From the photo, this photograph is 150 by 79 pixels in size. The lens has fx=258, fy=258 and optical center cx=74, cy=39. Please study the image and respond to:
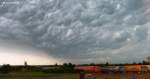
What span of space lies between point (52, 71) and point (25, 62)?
49969 millimetres

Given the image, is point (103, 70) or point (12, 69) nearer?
point (103, 70)

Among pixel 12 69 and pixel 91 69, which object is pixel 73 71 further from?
pixel 12 69

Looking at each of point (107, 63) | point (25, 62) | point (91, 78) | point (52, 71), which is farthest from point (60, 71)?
point (107, 63)

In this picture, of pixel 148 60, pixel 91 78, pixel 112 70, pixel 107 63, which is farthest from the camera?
pixel 107 63

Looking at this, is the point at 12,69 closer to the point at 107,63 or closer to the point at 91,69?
the point at 91,69

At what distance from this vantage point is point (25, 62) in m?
142

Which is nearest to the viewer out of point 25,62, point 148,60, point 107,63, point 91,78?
point 91,78

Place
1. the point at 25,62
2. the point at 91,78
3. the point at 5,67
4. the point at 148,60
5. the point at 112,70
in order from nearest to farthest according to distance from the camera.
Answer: the point at 91,78
the point at 112,70
the point at 5,67
the point at 148,60
the point at 25,62

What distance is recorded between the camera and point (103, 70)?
9538 cm

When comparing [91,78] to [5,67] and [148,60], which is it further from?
[148,60]

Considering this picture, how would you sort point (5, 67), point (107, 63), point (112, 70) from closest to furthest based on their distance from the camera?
point (112, 70) < point (5, 67) < point (107, 63)

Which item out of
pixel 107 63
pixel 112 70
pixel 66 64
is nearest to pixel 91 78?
pixel 112 70

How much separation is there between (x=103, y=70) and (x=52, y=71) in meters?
18.9

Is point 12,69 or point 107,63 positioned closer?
point 12,69
